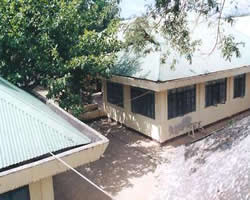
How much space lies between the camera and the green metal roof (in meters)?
4.83

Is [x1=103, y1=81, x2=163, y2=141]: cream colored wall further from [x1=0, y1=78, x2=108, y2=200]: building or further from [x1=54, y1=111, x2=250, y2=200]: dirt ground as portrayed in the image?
[x1=0, y1=78, x2=108, y2=200]: building

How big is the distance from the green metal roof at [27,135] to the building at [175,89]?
17.0ft

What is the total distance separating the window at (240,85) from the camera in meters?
14.1

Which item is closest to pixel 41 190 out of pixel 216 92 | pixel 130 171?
pixel 130 171

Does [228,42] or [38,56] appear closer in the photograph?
[228,42]

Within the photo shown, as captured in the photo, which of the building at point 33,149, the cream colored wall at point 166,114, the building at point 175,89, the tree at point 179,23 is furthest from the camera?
the cream colored wall at point 166,114

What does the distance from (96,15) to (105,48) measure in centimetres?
212

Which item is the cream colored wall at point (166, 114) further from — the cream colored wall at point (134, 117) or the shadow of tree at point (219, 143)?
the shadow of tree at point (219, 143)

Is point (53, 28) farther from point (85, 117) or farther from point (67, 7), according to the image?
point (85, 117)

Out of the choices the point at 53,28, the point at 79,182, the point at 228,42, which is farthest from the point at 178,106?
the point at 53,28

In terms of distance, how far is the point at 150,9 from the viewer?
9.04 m

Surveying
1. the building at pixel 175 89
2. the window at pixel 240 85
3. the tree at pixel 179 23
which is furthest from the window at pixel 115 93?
the window at pixel 240 85

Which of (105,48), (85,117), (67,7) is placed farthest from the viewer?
(85,117)

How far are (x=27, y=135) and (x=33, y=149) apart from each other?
14.2 inches
